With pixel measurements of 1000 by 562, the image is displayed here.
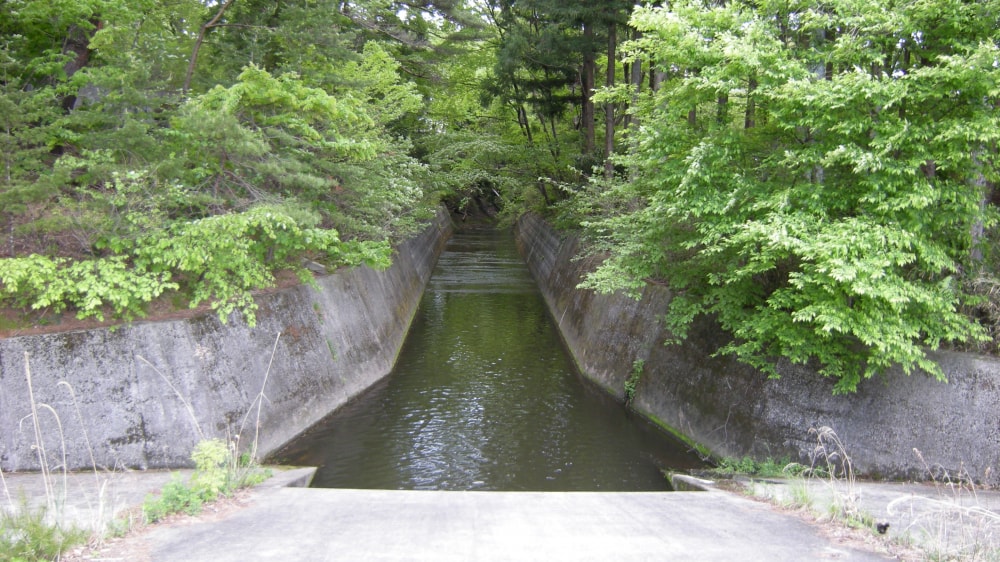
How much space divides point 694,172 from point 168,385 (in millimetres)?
8075

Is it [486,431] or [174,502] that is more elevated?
[174,502]

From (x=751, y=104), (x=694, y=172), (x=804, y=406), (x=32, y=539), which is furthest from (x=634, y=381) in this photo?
(x=32, y=539)

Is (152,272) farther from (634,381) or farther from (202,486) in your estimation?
(634,381)

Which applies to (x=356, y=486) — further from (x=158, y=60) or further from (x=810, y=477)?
(x=158, y=60)

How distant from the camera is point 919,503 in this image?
664cm

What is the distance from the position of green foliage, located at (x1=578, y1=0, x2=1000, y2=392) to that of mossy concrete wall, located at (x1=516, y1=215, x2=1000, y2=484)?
48 cm

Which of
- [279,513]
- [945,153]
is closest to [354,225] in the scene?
[279,513]

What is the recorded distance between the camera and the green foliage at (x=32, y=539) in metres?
4.39

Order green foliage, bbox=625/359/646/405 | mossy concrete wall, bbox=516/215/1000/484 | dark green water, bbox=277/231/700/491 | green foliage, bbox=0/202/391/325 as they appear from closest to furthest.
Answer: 1. mossy concrete wall, bbox=516/215/1000/484
2. green foliage, bbox=0/202/391/325
3. dark green water, bbox=277/231/700/491
4. green foliage, bbox=625/359/646/405

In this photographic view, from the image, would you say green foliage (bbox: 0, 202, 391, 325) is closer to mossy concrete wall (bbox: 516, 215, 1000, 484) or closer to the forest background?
the forest background

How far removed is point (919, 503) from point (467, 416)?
24.1ft

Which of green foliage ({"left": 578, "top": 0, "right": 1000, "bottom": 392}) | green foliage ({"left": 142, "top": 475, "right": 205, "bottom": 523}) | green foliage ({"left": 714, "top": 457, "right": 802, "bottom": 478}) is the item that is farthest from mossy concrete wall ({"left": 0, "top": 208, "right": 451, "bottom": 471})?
green foliage ({"left": 714, "top": 457, "right": 802, "bottom": 478})

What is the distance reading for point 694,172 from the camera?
25.9 feet

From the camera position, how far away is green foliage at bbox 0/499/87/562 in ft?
14.4
